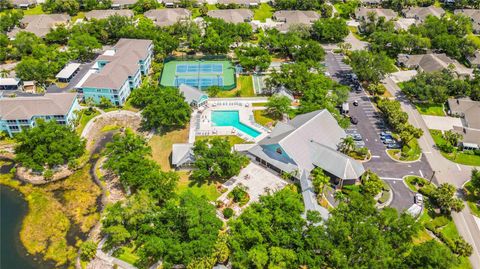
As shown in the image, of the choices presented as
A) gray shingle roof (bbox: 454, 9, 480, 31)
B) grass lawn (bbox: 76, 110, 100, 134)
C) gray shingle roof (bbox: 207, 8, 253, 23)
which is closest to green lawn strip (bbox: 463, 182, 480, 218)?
grass lawn (bbox: 76, 110, 100, 134)

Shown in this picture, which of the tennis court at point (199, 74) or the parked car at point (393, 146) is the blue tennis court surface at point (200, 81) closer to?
the tennis court at point (199, 74)

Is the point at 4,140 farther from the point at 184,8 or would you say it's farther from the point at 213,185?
the point at 184,8

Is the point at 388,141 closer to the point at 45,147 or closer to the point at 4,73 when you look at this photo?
the point at 45,147

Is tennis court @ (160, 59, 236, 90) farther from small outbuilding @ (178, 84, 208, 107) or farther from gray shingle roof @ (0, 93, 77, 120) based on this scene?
gray shingle roof @ (0, 93, 77, 120)

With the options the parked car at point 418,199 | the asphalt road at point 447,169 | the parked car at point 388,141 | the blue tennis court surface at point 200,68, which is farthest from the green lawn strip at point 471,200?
the blue tennis court surface at point 200,68

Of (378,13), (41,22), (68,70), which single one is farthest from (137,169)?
(378,13)

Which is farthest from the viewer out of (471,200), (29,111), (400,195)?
(29,111)

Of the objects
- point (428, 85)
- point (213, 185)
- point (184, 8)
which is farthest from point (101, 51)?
point (428, 85)
